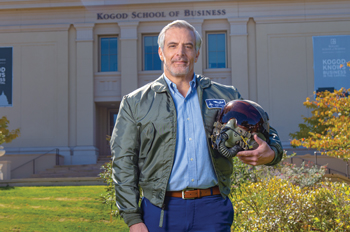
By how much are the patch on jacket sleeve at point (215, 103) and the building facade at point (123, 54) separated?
2613cm

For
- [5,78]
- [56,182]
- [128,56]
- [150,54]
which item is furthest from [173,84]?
[5,78]

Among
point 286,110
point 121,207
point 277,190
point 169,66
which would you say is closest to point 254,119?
point 169,66

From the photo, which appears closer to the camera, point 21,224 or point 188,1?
point 21,224

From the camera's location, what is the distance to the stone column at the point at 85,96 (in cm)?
2920

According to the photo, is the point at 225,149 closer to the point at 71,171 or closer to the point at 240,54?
the point at 71,171

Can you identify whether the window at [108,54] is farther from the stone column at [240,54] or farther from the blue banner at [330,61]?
the blue banner at [330,61]

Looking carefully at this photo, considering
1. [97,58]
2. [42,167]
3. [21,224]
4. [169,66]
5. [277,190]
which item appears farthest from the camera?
[97,58]

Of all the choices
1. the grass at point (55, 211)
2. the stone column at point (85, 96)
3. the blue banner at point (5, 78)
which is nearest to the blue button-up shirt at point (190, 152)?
the grass at point (55, 211)

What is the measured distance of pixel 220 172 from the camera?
123 inches

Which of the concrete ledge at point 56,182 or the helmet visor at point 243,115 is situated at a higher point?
the helmet visor at point 243,115

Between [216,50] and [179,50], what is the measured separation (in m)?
27.6

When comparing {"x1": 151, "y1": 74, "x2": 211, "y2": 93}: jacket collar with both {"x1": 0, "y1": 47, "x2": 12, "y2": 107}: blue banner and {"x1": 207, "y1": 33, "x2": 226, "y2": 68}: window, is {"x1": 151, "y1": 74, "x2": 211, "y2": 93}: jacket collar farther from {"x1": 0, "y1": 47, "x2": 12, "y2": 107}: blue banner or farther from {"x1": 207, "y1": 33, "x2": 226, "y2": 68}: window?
{"x1": 0, "y1": 47, "x2": 12, "y2": 107}: blue banner

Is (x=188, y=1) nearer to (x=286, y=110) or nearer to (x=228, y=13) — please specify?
(x=228, y=13)

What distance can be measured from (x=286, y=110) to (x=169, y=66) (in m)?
26.6
